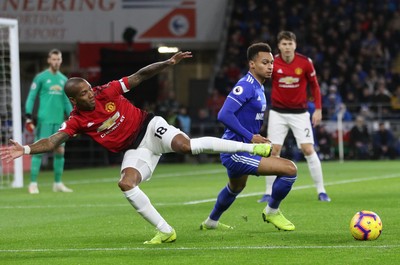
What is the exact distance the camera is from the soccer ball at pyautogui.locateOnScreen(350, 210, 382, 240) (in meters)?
9.54

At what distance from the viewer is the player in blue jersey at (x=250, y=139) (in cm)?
1029

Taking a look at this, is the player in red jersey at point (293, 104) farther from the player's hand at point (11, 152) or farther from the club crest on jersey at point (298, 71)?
the player's hand at point (11, 152)

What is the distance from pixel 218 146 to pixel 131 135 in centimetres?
103

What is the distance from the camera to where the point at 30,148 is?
9.71m

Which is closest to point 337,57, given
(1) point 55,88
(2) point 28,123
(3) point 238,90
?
(1) point 55,88

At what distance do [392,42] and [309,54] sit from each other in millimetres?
2810

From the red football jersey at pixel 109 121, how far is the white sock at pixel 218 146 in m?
0.85

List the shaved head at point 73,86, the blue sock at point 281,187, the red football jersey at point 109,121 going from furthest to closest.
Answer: the blue sock at point 281,187 < the red football jersey at point 109,121 < the shaved head at point 73,86

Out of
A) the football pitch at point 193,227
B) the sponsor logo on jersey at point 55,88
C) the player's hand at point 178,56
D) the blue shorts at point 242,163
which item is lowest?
the football pitch at point 193,227

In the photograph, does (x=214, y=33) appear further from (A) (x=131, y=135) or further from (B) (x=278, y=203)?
(A) (x=131, y=135)

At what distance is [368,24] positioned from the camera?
1379 inches

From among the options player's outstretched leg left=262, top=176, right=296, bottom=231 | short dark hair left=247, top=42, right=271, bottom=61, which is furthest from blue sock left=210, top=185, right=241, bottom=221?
short dark hair left=247, top=42, right=271, bottom=61

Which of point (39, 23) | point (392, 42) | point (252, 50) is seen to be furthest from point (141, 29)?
point (252, 50)

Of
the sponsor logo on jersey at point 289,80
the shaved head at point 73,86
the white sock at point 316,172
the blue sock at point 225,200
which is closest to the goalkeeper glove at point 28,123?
the sponsor logo on jersey at point 289,80
